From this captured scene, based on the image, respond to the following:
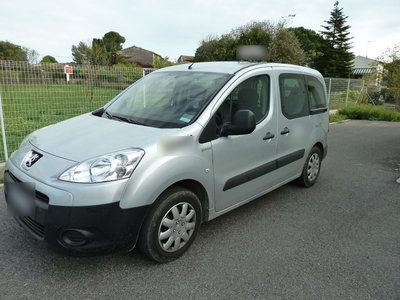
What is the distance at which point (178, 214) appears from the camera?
290cm

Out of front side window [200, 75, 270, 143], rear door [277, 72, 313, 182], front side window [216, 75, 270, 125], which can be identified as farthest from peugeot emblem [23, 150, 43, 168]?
rear door [277, 72, 313, 182]

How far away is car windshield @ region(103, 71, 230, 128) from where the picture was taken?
10.3 feet

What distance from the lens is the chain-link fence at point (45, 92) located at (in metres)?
5.71

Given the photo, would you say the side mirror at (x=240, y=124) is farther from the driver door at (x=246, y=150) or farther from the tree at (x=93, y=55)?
the tree at (x=93, y=55)

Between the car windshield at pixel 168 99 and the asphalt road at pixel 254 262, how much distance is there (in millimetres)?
1238

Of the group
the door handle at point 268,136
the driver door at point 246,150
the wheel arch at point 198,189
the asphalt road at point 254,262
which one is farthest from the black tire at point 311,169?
the wheel arch at point 198,189

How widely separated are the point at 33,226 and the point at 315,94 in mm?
3962

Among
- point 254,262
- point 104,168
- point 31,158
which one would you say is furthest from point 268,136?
point 31,158

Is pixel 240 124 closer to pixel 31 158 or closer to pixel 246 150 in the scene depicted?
pixel 246 150

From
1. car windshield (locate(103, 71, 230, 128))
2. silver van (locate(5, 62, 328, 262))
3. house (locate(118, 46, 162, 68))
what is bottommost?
silver van (locate(5, 62, 328, 262))

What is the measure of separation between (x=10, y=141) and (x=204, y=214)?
468cm

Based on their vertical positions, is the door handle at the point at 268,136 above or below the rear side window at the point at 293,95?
below

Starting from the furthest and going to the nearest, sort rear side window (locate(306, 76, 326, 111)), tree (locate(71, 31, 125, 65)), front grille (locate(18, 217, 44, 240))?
tree (locate(71, 31, 125, 65))
rear side window (locate(306, 76, 326, 111))
front grille (locate(18, 217, 44, 240))

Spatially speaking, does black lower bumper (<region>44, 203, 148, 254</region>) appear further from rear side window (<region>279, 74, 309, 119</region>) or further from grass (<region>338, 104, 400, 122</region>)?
grass (<region>338, 104, 400, 122</region>)
